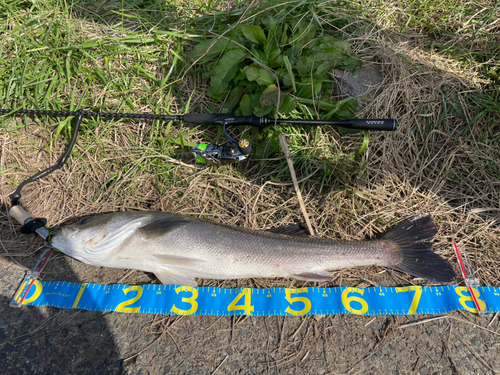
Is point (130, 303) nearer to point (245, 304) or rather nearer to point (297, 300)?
point (245, 304)

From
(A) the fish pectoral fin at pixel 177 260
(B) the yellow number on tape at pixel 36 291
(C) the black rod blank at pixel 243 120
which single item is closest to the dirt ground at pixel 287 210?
(B) the yellow number on tape at pixel 36 291

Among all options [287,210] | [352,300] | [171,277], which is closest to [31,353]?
[171,277]

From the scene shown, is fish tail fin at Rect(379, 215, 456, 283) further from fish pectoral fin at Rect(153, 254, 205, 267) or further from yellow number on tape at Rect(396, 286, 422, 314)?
fish pectoral fin at Rect(153, 254, 205, 267)

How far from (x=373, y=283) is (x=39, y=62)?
4.89 m

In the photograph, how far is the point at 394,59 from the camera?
10.8 ft

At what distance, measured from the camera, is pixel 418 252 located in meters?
2.79

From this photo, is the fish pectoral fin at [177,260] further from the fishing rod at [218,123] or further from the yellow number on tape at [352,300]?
the yellow number on tape at [352,300]

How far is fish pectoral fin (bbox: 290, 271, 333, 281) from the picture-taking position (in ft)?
8.72

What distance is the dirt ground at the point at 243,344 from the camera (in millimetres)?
2395

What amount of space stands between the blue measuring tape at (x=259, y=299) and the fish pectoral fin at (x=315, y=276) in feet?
0.52

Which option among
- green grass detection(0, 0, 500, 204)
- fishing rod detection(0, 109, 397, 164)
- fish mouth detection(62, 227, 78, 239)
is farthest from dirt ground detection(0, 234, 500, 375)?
fishing rod detection(0, 109, 397, 164)

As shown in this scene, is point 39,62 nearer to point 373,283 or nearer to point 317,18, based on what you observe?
point 317,18

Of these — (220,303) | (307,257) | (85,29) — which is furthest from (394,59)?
(85,29)

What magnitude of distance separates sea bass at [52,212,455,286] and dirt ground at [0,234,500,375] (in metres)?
0.45
